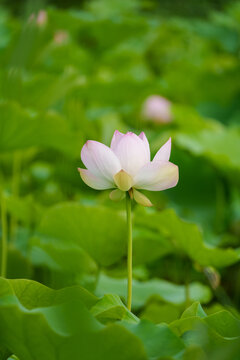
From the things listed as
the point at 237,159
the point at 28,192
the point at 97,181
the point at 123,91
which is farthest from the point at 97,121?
the point at 97,181

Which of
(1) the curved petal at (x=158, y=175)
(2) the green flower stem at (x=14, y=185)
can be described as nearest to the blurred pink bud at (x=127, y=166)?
(1) the curved petal at (x=158, y=175)

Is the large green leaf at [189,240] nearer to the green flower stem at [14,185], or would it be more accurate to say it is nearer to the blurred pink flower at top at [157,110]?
the green flower stem at [14,185]

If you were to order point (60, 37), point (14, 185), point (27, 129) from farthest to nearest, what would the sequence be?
point (60, 37) < point (14, 185) < point (27, 129)

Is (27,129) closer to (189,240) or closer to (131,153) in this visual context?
(189,240)

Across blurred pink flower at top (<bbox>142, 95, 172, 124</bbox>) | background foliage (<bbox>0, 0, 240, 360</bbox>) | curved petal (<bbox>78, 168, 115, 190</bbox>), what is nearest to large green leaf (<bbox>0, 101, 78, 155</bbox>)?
background foliage (<bbox>0, 0, 240, 360</bbox>)

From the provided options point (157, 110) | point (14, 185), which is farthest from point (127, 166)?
point (157, 110)

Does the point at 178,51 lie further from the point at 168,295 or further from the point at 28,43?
the point at 28,43

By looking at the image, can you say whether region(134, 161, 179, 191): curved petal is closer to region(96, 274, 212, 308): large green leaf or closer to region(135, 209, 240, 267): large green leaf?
region(135, 209, 240, 267): large green leaf
